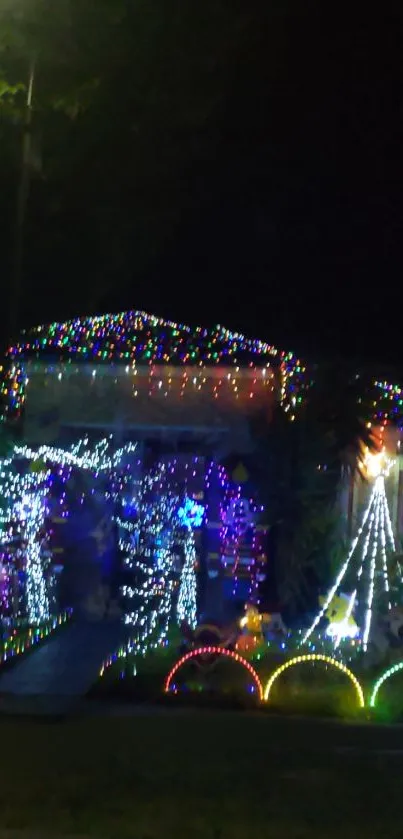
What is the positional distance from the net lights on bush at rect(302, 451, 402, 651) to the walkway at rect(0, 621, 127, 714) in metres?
1.96

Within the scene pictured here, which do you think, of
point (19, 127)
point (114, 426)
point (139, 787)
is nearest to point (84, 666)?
point (114, 426)

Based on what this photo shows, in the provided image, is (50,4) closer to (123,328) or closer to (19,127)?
(19,127)

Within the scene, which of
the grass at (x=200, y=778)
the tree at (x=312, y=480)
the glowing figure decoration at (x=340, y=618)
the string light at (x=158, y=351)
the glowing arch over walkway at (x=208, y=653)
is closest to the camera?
the grass at (x=200, y=778)

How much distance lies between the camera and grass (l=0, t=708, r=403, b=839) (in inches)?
214

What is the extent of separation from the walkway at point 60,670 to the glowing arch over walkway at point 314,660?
1498 mm

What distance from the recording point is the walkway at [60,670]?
27.2 feet

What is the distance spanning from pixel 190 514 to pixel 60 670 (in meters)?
2.47

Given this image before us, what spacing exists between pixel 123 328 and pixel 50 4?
3961 millimetres

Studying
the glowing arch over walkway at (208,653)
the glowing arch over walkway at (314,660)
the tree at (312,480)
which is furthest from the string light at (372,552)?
the glowing arch over walkway at (208,653)

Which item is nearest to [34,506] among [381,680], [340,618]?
[340,618]

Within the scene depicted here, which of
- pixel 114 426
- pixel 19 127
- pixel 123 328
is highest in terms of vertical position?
pixel 19 127

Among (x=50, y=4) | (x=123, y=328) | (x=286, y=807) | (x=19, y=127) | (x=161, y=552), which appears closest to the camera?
(x=286, y=807)

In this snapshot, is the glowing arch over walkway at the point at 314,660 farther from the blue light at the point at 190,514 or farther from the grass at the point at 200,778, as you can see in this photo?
the blue light at the point at 190,514

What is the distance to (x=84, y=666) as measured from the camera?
373 inches
